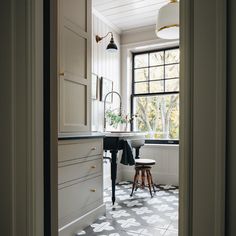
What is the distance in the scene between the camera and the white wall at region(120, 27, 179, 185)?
4.16 meters

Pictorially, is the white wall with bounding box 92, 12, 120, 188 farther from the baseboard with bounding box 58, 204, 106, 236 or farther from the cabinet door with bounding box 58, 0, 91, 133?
the baseboard with bounding box 58, 204, 106, 236

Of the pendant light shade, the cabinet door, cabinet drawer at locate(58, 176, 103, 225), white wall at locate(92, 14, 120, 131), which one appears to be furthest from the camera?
white wall at locate(92, 14, 120, 131)

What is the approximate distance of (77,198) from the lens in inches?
88.4

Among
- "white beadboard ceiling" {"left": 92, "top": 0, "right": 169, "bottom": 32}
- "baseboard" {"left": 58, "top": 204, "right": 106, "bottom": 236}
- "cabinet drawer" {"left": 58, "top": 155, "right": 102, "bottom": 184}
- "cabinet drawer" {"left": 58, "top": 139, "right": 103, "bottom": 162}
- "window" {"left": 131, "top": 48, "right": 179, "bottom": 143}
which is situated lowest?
"baseboard" {"left": 58, "top": 204, "right": 106, "bottom": 236}

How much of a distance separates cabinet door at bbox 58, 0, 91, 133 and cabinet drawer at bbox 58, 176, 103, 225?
0.55 meters

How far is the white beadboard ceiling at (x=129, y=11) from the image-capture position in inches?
137

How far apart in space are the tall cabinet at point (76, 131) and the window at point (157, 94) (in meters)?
2.02
